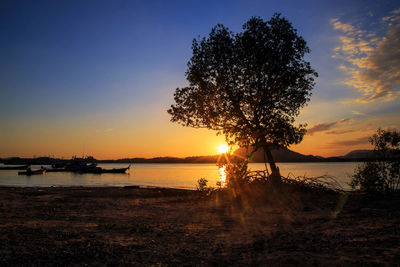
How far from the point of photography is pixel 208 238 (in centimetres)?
841

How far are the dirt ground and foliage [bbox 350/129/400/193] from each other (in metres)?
2.66

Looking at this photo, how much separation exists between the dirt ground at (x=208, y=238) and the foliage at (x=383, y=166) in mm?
2660

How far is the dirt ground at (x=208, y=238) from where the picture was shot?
6.17 metres

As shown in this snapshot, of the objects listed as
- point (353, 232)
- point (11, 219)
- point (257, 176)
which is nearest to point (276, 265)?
point (353, 232)

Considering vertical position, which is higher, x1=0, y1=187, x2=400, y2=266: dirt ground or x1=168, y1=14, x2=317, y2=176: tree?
x1=168, y1=14, x2=317, y2=176: tree

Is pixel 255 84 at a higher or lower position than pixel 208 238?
higher

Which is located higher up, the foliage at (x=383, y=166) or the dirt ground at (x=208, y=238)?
the foliage at (x=383, y=166)

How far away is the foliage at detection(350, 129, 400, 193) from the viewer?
15.5 metres

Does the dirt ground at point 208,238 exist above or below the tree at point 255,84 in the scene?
below

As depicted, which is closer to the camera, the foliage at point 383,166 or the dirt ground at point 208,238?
→ the dirt ground at point 208,238

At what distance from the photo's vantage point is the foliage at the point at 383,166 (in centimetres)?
1548

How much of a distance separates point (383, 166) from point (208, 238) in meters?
13.7

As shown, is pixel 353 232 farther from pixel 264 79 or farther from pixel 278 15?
pixel 278 15

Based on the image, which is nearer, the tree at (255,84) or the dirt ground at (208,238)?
the dirt ground at (208,238)
